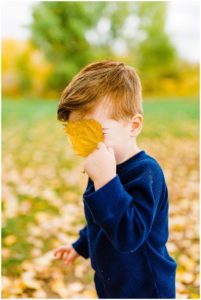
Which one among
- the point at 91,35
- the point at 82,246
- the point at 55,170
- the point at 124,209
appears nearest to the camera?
the point at 124,209

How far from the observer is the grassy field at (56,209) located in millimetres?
2740

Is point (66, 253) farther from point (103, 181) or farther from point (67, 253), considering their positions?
point (103, 181)

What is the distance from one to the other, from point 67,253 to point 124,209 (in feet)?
3.04

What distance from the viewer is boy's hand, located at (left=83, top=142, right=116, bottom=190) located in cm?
133

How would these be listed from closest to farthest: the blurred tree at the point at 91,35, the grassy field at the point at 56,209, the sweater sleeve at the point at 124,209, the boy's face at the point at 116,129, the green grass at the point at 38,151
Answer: the sweater sleeve at the point at 124,209 → the boy's face at the point at 116,129 → the grassy field at the point at 56,209 → the green grass at the point at 38,151 → the blurred tree at the point at 91,35

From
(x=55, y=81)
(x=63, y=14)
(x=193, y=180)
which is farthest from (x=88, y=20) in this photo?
(x=193, y=180)

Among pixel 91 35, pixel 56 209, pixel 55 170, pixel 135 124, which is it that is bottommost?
pixel 135 124

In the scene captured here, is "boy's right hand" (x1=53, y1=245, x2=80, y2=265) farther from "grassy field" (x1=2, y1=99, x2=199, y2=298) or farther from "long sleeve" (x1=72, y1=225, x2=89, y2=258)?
"grassy field" (x1=2, y1=99, x2=199, y2=298)

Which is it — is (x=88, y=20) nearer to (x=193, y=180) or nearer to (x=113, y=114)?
(x=193, y=180)

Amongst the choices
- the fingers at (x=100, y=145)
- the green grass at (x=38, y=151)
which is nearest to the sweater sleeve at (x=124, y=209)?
the fingers at (x=100, y=145)

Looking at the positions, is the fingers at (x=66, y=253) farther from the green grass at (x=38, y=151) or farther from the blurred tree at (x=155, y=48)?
the blurred tree at (x=155, y=48)

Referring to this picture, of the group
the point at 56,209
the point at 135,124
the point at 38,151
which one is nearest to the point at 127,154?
the point at 135,124

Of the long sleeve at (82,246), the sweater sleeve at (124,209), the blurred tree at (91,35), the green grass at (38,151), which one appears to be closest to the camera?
the sweater sleeve at (124,209)

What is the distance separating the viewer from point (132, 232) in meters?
1.34
